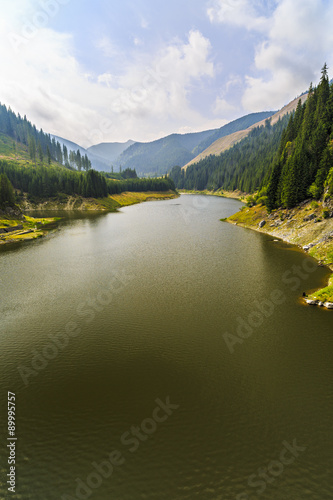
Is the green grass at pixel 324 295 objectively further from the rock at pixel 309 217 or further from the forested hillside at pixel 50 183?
the forested hillside at pixel 50 183

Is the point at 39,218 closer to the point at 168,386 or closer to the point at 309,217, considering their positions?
the point at 309,217

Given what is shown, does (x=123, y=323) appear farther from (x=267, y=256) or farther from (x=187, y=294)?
(x=267, y=256)

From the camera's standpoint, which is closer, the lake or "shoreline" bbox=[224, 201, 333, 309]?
the lake

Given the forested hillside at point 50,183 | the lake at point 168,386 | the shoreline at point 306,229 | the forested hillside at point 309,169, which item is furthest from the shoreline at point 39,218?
the forested hillside at point 309,169

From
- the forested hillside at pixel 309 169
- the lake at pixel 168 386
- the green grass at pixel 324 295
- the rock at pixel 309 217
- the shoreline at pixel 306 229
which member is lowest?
the lake at pixel 168 386

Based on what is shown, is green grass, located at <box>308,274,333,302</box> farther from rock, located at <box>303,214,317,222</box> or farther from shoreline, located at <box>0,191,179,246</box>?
shoreline, located at <box>0,191,179,246</box>

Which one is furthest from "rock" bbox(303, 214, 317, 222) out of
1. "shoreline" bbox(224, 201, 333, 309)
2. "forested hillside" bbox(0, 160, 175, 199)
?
"forested hillside" bbox(0, 160, 175, 199)

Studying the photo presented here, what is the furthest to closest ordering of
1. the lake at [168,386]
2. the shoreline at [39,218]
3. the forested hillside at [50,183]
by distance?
1. the forested hillside at [50,183]
2. the shoreline at [39,218]
3. the lake at [168,386]
